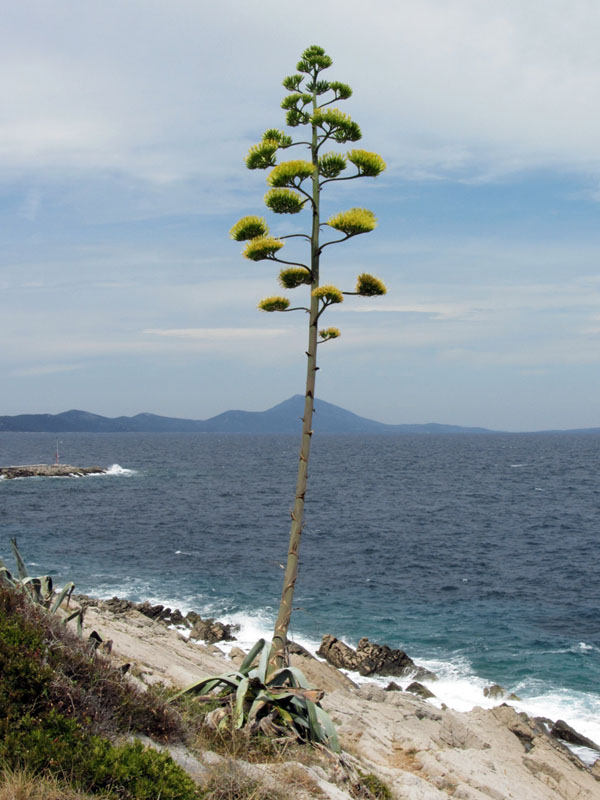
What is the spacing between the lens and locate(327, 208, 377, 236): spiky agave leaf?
7.43 metres

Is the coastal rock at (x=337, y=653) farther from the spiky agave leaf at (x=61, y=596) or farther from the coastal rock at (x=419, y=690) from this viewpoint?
the spiky agave leaf at (x=61, y=596)

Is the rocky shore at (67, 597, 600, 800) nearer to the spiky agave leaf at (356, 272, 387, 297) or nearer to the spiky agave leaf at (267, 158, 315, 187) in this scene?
the spiky agave leaf at (356, 272, 387, 297)

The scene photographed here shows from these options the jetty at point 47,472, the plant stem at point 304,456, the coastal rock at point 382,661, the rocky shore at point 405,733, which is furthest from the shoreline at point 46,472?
the plant stem at point 304,456

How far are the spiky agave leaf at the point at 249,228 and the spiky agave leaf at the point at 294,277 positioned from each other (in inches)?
21.7

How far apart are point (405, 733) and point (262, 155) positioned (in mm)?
10431

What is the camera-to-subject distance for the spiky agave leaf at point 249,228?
778 centimetres

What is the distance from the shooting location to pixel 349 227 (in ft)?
24.6

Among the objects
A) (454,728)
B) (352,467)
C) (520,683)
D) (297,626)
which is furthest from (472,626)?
(352,467)

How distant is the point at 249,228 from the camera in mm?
7805

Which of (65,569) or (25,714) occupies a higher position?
(25,714)

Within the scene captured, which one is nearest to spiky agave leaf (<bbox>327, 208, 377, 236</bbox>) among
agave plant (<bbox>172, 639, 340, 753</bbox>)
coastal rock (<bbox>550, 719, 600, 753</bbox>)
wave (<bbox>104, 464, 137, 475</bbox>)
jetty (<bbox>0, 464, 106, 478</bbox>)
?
agave plant (<bbox>172, 639, 340, 753</bbox>)

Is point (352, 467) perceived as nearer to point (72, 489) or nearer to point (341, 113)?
point (72, 489)

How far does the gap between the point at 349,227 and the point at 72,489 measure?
223 feet

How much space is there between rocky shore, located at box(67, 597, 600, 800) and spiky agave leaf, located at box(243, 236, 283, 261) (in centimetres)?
556
